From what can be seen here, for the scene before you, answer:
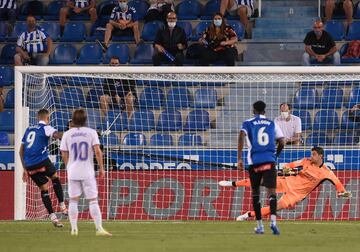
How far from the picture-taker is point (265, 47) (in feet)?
83.7

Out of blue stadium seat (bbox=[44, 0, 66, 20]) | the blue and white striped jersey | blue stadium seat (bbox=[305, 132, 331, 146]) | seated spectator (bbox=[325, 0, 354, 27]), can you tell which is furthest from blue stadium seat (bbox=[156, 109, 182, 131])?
blue stadium seat (bbox=[44, 0, 66, 20])

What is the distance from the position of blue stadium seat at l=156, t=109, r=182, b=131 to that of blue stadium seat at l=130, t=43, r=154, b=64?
3.62 meters

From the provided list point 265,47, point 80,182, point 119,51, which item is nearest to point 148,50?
point 119,51

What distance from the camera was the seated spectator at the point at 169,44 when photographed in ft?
78.4

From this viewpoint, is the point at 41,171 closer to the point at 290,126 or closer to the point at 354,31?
the point at 290,126

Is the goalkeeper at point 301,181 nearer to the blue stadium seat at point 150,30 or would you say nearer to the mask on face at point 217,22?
the mask on face at point 217,22

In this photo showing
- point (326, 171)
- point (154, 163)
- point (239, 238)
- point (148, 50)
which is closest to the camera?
point (239, 238)

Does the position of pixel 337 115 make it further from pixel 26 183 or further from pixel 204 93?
pixel 26 183

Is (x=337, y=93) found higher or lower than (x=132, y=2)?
lower

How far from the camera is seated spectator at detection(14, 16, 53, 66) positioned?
24.8 metres

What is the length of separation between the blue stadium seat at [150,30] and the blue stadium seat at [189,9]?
2.37ft

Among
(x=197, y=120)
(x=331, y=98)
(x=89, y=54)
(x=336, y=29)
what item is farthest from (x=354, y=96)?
(x=89, y=54)

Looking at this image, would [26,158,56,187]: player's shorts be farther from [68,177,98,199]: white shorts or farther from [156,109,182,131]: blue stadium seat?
[156,109,182,131]: blue stadium seat

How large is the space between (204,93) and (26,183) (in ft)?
11.7
